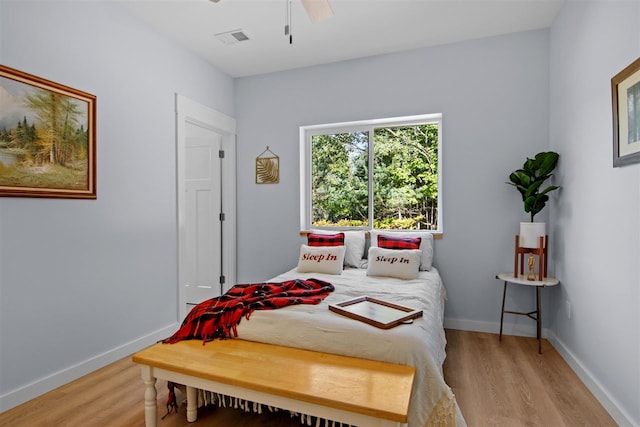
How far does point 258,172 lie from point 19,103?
7.48 ft

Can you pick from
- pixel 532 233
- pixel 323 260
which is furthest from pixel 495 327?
pixel 323 260

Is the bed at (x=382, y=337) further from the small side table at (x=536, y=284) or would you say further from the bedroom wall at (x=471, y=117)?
the bedroom wall at (x=471, y=117)

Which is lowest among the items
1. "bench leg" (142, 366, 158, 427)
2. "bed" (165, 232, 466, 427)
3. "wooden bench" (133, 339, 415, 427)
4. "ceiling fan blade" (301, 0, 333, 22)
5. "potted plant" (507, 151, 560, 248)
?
"bench leg" (142, 366, 158, 427)

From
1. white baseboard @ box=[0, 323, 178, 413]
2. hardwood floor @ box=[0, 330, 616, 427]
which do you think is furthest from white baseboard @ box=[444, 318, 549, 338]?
white baseboard @ box=[0, 323, 178, 413]

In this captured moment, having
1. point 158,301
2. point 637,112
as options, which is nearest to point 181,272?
point 158,301

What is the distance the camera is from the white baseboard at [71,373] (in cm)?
200

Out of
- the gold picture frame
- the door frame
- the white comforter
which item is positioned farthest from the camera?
the gold picture frame

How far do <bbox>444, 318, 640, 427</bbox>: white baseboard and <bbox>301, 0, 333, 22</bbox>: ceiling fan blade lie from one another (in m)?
2.69

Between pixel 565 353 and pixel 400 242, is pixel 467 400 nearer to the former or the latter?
pixel 565 353

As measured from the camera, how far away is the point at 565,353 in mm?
2605

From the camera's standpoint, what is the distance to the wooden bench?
1.35m

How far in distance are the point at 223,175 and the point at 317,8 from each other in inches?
100

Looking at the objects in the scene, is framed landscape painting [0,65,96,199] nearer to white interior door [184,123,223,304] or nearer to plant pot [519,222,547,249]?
white interior door [184,123,223,304]

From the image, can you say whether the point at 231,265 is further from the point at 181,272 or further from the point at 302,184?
the point at 302,184
